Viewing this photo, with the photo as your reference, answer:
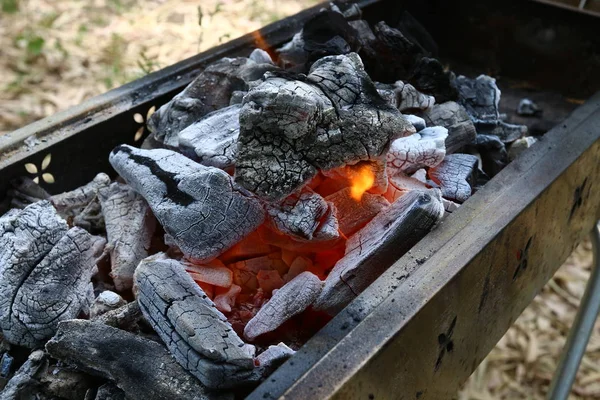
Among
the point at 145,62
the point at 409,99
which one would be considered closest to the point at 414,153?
the point at 409,99

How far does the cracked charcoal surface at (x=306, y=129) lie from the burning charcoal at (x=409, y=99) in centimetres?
29

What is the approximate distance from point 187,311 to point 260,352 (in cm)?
15

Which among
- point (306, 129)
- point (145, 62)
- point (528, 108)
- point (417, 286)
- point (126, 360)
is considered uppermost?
point (306, 129)

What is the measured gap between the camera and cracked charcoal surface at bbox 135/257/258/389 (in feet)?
3.06

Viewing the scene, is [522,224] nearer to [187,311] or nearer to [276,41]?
[187,311]

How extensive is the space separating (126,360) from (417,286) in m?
0.46

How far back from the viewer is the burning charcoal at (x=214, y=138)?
1249 millimetres

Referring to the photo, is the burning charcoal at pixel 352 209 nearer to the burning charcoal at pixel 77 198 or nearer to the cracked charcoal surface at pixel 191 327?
the cracked charcoal surface at pixel 191 327

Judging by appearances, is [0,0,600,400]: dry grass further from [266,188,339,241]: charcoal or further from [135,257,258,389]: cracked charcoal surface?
[135,257,258,389]: cracked charcoal surface

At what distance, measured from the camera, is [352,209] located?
1.22m

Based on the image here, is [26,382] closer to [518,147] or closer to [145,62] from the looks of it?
[518,147]

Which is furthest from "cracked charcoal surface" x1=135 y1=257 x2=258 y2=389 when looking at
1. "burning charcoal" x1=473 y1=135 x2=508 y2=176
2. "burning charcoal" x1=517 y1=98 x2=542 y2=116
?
"burning charcoal" x1=517 y1=98 x2=542 y2=116

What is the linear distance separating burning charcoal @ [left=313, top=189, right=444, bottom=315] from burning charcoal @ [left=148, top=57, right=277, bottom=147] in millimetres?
539

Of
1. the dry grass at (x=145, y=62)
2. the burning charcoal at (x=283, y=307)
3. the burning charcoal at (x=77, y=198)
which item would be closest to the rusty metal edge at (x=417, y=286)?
the burning charcoal at (x=283, y=307)
